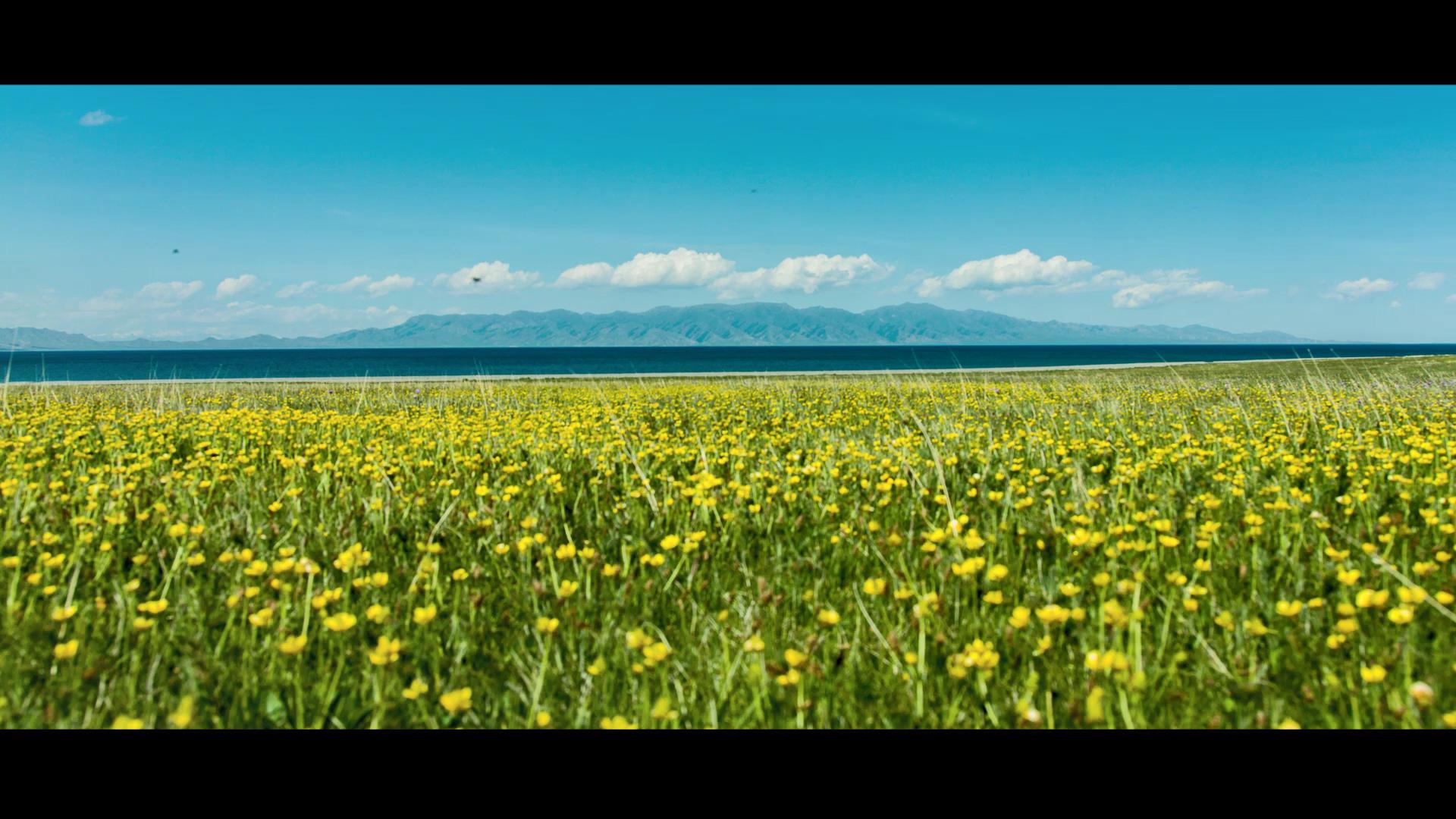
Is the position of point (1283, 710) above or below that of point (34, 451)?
below

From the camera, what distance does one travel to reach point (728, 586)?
10.4 feet

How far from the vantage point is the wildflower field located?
2.23 metres

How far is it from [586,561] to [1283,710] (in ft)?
8.07

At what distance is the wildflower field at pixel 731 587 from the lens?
2234 millimetres

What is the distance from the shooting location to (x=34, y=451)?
226 inches

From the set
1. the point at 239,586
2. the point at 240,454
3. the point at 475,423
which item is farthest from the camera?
the point at 475,423

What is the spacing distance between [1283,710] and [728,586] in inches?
75.4

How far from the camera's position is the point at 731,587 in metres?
3.18
